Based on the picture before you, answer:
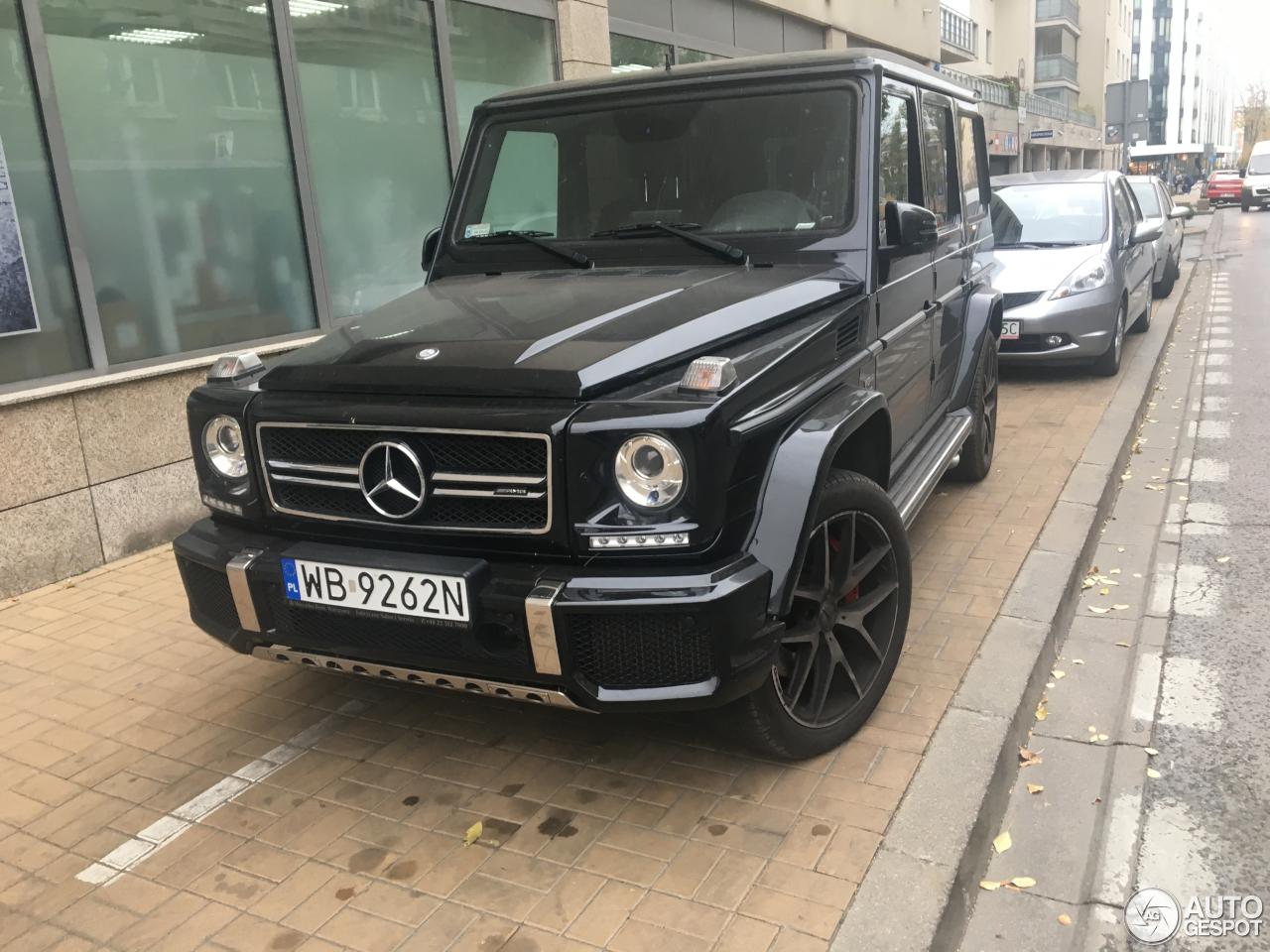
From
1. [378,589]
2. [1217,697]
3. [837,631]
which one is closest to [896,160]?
[837,631]

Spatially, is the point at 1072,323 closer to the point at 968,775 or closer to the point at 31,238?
the point at 968,775

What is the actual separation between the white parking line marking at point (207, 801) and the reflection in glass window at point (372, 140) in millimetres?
4333

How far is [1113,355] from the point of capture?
8.95 m

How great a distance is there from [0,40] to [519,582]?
4.50 m

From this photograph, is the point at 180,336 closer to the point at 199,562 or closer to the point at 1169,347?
the point at 199,562

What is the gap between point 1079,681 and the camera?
151 inches

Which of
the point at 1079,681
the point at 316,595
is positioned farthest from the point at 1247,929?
the point at 316,595

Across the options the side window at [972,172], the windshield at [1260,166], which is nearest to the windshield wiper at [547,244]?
the side window at [972,172]

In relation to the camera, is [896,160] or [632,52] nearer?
[896,160]

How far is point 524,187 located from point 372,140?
4.00 meters

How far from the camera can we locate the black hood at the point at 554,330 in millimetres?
2715

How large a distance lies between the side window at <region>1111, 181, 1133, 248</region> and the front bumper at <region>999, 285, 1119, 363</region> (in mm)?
962

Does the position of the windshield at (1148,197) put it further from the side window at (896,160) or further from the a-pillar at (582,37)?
the side window at (896,160)

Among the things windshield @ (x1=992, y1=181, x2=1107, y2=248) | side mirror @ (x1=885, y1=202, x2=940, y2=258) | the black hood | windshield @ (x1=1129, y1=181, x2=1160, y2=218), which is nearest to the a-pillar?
windshield @ (x1=992, y1=181, x2=1107, y2=248)
